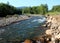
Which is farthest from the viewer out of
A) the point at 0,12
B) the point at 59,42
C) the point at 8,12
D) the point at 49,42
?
the point at 8,12

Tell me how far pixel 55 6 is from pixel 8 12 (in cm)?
3952

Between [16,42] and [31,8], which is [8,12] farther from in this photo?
[16,42]

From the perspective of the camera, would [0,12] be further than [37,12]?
No

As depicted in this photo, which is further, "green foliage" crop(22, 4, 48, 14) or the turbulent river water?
"green foliage" crop(22, 4, 48, 14)

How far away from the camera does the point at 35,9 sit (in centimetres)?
11831

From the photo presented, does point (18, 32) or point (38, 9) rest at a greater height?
point (18, 32)

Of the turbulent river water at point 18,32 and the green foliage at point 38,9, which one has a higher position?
Answer: the turbulent river water at point 18,32

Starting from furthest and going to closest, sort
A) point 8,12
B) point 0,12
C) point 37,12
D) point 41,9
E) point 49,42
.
Answer: point 37,12 → point 41,9 → point 8,12 → point 0,12 → point 49,42

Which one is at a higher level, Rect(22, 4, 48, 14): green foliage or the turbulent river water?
the turbulent river water

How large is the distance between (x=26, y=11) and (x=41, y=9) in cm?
1590

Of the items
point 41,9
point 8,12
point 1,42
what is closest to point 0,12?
point 8,12

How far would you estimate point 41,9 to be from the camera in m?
109

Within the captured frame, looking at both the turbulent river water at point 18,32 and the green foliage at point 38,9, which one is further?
the green foliage at point 38,9

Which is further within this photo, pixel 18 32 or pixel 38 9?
pixel 38 9
